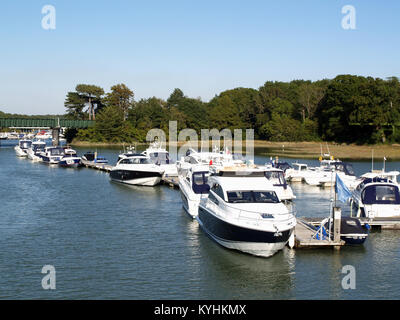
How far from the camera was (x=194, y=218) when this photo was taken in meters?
33.7

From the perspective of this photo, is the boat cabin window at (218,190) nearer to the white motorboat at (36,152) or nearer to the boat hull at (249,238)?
the boat hull at (249,238)

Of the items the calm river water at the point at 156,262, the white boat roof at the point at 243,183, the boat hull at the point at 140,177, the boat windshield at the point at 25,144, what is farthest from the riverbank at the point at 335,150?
the white boat roof at the point at 243,183

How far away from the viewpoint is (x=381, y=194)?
31703mm

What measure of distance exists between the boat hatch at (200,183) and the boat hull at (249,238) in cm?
745

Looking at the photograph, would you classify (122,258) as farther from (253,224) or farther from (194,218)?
(194,218)

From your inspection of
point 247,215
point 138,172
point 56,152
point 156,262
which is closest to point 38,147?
point 56,152

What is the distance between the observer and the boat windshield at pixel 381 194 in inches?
Result: 1235

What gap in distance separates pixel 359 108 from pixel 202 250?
89.8 m

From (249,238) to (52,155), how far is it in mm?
62858

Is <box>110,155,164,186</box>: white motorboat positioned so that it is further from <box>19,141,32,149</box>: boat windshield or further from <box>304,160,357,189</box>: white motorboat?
<box>19,141,32,149</box>: boat windshield

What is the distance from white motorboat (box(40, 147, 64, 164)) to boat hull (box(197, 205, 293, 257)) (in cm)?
5758

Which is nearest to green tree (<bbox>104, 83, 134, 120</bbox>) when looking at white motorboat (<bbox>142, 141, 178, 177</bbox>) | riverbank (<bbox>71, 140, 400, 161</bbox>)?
riverbank (<bbox>71, 140, 400, 161</bbox>)
